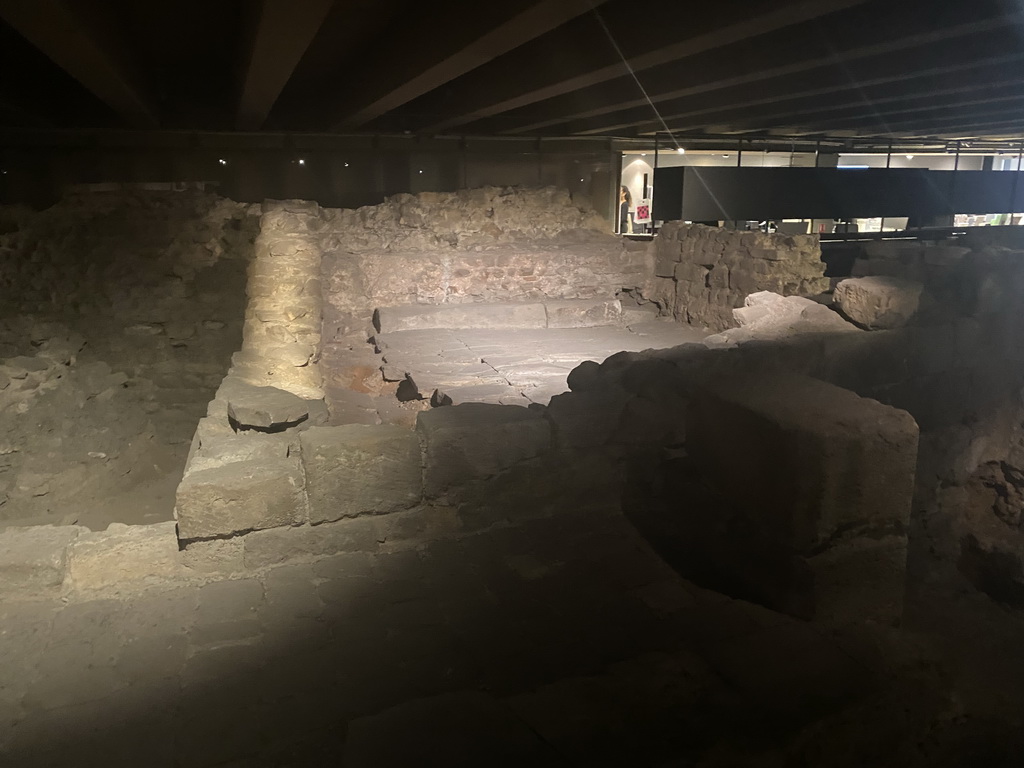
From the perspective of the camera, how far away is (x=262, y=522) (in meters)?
3.01

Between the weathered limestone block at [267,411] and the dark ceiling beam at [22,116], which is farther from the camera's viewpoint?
the dark ceiling beam at [22,116]

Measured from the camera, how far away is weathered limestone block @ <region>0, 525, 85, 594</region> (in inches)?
110

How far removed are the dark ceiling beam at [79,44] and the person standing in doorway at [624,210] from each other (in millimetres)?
6149

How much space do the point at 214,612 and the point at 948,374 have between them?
18.7 ft

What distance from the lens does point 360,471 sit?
122 inches

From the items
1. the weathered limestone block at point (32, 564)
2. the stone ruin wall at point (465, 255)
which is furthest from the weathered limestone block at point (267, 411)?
the stone ruin wall at point (465, 255)

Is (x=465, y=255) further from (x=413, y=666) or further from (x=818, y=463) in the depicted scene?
(x=413, y=666)

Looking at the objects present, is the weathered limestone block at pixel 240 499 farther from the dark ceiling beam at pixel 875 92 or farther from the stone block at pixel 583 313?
the stone block at pixel 583 313

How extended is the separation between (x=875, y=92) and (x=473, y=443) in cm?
472

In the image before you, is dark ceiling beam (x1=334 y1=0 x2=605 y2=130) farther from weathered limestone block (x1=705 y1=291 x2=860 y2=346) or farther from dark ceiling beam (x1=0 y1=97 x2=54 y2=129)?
dark ceiling beam (x1=0 y1=97 x2=54 y2=129)

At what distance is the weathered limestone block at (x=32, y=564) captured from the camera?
9.16 feet

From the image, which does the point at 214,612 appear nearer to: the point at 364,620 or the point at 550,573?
the point at 364,620

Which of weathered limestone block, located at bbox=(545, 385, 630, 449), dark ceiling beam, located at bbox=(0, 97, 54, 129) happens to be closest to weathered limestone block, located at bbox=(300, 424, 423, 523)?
weathered limestone block, located at bbox=(545, 385, 630, 449)

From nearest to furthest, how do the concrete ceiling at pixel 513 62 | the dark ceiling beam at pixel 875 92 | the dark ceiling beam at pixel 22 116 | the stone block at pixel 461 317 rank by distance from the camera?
the concrete ceiling at pixel 513 62
the dark ceiling beam at pixel 875 92
the dark ceiling beam at pixel 22 116
the stone block at pixel 461 317
